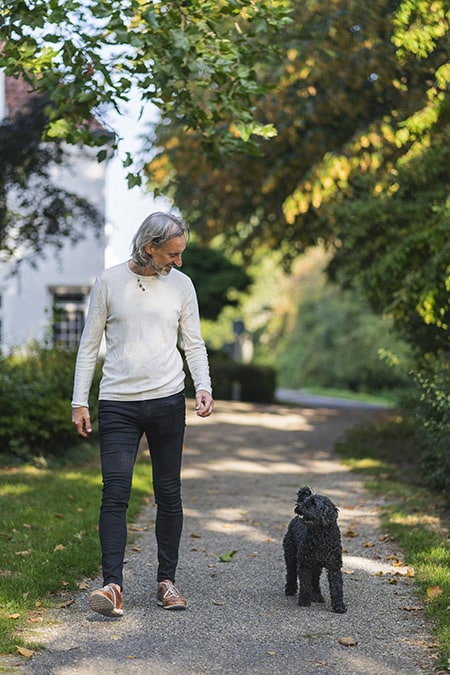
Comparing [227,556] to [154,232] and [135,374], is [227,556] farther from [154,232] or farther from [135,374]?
[154,232]

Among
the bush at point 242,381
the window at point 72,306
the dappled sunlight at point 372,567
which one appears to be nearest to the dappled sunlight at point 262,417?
the window at point 72,306

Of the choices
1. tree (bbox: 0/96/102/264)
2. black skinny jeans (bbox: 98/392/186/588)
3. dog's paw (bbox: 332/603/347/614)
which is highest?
tree (bbox: 0/96/102/264)

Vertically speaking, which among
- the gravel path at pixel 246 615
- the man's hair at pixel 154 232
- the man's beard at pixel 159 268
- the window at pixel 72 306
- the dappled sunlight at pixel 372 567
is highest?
the window at pixel 72 306

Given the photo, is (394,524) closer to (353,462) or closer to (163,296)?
(163,296)

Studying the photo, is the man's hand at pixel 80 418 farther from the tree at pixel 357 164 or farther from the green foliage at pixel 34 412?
the green foliage at pixel 34 412

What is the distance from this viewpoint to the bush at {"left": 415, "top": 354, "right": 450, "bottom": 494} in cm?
881

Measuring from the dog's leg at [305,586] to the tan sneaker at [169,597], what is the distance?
651 millimetres

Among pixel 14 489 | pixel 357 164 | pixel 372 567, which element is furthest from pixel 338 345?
pixel 372 567

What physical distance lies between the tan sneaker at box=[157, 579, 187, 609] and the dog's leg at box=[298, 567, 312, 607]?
0.65 metres

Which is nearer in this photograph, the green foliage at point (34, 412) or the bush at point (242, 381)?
the green foliage at point (34, 412)

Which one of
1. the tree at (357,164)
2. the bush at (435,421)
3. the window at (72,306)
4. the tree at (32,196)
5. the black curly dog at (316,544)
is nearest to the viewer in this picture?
the black curly dog at (316,544)

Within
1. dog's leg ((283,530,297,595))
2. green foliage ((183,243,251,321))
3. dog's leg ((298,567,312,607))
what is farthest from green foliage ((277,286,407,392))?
dog's leg ((298,567,312,607))

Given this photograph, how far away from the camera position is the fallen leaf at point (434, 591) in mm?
5819

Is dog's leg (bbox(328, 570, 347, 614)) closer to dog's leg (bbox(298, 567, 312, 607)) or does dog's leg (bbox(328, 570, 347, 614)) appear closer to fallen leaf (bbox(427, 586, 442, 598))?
dog's leg (bbox(298, 567, 312, 607))
